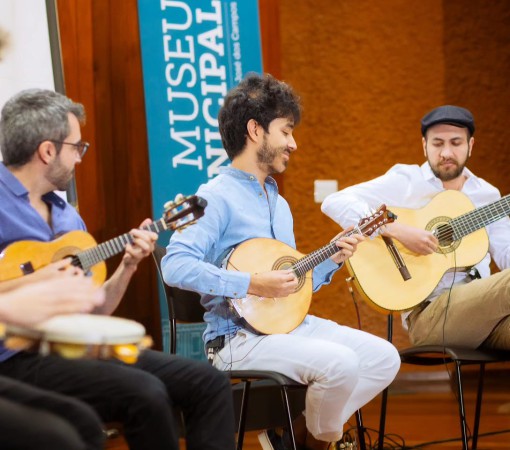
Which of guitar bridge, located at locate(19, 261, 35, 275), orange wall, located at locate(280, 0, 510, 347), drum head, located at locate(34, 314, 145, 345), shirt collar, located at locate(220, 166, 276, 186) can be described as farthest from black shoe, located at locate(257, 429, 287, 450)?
orange wall, located at locate(280, 0, 510, 347)

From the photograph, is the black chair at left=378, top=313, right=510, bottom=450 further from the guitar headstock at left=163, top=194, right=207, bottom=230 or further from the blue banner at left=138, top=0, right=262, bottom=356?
the blue banner at left=138, top=0, right=262, bottom=356

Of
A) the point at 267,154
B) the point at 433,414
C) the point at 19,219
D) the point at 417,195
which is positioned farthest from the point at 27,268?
the point at 433,414

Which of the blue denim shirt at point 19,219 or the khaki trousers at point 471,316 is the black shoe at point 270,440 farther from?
the blue denim shirt at point 19,219

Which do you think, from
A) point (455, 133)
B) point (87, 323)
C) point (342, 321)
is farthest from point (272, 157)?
point (342, 321)

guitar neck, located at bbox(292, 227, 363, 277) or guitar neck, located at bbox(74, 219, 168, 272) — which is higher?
guitar neck, located at bbox(74, 219, 168, 272)

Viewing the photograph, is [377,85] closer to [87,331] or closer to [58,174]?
[58,174]

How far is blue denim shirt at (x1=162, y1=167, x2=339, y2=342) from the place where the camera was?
2.94 m

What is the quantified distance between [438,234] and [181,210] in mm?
1419

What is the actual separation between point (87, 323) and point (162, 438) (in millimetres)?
600

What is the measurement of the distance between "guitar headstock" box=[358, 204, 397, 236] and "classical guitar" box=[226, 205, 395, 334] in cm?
4

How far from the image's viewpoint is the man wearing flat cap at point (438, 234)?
353cm

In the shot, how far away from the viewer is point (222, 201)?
3.16 meters

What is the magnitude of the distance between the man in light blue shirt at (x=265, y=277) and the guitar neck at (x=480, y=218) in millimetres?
697

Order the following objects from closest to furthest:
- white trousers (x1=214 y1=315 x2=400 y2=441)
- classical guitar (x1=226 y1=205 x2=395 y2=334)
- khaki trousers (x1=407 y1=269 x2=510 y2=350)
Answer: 1. white trousers (x1=214 y1=315 x2=400 y2=441)
2. classical guitar (x1=226 y1=205 x2=395 y2=334)
3. khaki trousers (x1=407 y1=269 x2=510 y2=350)
